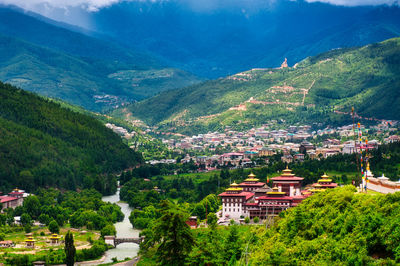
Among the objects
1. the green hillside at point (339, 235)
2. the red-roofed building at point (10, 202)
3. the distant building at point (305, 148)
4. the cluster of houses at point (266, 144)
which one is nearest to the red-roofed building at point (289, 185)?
the green hillside at point (339, 235)

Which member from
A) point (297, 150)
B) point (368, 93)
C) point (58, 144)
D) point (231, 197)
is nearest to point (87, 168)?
point (58, 144)

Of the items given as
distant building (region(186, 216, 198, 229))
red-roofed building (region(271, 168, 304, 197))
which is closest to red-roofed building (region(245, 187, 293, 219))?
red-roofed building (region(271, 168, 304, 197))

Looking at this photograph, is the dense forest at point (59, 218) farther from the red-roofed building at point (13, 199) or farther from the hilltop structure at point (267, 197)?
the hilltop structure at point (267, 197)

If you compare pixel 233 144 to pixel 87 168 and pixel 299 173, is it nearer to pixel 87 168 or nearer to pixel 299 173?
pixel 87 168

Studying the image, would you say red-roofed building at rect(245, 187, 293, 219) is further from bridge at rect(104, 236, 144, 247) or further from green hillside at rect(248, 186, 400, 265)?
green hillside at rect(248, 186, 400, 265)

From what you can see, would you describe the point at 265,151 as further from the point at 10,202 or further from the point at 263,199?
the point at 263,199
